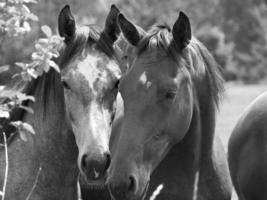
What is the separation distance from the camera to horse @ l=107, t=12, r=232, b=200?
16.1 ft

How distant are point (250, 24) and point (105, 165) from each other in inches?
1931

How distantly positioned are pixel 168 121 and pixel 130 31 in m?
0.82

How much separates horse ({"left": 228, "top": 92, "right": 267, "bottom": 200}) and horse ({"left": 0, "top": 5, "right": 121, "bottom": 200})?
4.66 feet

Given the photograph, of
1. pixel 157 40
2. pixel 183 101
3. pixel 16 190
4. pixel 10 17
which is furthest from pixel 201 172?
pixel 10 17

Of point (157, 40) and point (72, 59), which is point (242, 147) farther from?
point (72, 59)

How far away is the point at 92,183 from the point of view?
471 cm

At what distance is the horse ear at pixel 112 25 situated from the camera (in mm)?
5164

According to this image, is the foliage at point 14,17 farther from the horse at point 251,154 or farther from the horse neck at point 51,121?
the horse at point 251,154

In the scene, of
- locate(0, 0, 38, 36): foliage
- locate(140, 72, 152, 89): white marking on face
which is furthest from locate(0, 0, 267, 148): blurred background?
locate(0, 0, 38, 36): foliage

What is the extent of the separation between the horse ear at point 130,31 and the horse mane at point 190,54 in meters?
0.08

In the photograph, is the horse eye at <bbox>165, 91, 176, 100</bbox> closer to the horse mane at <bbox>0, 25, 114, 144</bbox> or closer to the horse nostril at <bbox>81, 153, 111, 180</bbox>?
the horse mane at <bbox>0, 25, 114, 144</bbox>

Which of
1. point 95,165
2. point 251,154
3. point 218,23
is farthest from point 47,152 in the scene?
point 218,23

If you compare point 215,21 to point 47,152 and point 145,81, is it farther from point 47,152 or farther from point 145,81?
point 47,152

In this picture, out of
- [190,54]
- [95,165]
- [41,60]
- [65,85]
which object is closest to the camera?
[41,60]
